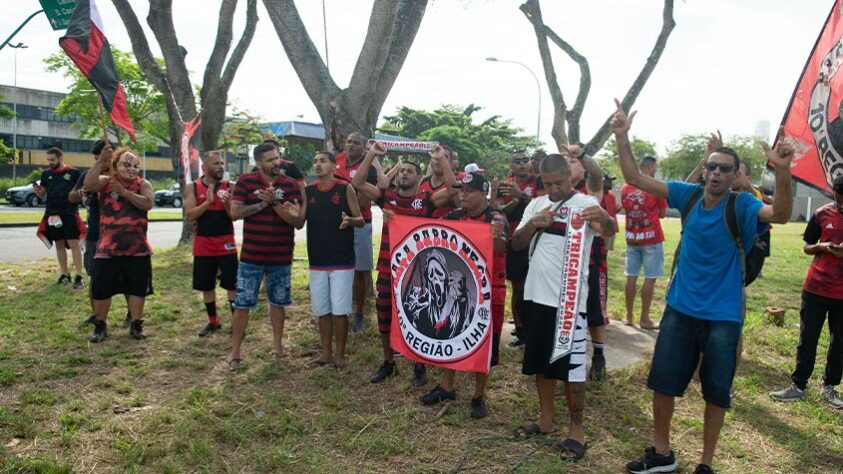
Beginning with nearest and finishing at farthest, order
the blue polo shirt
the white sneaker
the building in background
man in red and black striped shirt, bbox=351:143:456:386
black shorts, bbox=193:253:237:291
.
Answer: the blue polo shirt
the white sneaker
man in red and black striped shirt, bbox=351:143:456:386
black shorts, bbox=193:253:237:291
the building in background

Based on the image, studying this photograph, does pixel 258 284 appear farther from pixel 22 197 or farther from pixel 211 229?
pixel 22 197

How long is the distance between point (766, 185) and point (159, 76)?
36.2 feet

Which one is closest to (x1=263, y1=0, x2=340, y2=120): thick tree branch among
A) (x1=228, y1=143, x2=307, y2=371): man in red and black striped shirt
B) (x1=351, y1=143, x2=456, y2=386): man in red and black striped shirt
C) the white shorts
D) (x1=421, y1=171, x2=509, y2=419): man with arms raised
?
(x1=228, y1=143, x2=307, y2=371): man in red and black striped shirt

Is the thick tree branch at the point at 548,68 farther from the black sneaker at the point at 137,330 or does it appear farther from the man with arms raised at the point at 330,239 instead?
the black sneaker at the point at 137,330

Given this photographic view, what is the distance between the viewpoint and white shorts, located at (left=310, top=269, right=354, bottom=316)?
5672 mm

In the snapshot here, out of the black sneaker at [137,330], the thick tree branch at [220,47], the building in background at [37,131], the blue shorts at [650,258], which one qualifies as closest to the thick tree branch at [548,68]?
the blue shorts at [650,258]

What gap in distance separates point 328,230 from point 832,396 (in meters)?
4.73

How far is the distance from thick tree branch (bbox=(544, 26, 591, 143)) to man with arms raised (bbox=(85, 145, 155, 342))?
8.11m

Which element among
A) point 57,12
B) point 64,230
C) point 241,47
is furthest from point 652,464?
point 241,47

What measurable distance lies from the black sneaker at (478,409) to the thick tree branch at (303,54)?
436 centimetres

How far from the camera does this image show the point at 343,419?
15.5ft

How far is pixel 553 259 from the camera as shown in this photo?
4172mm

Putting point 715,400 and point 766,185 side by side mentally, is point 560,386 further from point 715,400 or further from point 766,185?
point 766,185

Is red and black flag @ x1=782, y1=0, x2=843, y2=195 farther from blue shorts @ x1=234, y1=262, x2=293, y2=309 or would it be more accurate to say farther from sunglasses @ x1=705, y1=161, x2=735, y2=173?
blue shorts @ x1=234, y1=262, x2=293, y2=309
